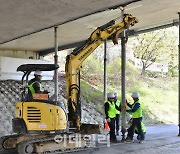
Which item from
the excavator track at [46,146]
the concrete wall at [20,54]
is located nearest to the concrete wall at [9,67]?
the concrete wall at [20,54]

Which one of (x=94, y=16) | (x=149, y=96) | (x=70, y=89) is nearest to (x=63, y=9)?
(x=94, y=16)

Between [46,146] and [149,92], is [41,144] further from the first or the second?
[149,92]

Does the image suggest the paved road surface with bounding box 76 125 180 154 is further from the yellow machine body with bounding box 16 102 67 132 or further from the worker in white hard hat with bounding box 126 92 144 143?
the yellow machine body with bounding box 16 102 67 132

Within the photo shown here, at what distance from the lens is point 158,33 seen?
2461cm

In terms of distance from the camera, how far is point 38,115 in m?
7.88

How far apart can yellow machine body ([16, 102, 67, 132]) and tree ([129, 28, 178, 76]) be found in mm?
17810

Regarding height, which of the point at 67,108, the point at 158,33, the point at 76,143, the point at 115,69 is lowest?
the point at 76,143

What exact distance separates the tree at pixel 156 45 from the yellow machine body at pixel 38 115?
58.4 ft

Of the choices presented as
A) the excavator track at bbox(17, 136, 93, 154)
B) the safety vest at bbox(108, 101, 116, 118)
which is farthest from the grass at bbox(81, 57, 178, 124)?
the excavator track at bbox(17, 136, 93, 154)

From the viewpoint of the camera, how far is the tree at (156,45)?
973 inches

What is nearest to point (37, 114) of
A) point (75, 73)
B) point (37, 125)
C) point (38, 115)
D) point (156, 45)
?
point (38, 115)

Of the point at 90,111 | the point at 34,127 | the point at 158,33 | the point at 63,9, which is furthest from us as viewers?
the point at 158,33

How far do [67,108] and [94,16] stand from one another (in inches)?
154

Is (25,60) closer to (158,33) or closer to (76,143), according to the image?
(158,33)
